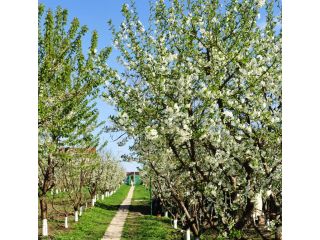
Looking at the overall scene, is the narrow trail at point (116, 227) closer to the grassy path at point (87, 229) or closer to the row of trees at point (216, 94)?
the grassy path at point (87, 229)

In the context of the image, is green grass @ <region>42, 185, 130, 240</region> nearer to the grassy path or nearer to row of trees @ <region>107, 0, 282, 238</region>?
the grassy path

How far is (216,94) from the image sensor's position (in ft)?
26.9

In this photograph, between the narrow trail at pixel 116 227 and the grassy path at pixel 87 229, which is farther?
the narrow trail at pixel 116 227

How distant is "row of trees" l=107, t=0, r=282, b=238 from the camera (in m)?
8.41

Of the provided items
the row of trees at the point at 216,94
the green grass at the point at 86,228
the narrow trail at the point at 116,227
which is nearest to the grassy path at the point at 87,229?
the green grass at the point at 86,228

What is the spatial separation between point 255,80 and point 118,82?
9.54 ft

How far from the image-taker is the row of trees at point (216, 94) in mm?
8414

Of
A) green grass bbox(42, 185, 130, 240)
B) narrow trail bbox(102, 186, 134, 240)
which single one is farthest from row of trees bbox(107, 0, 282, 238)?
narrow trail bbox(102, 186, 134, 240)

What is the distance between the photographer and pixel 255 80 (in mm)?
8492

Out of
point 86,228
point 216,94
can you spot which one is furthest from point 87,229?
point 216,94
